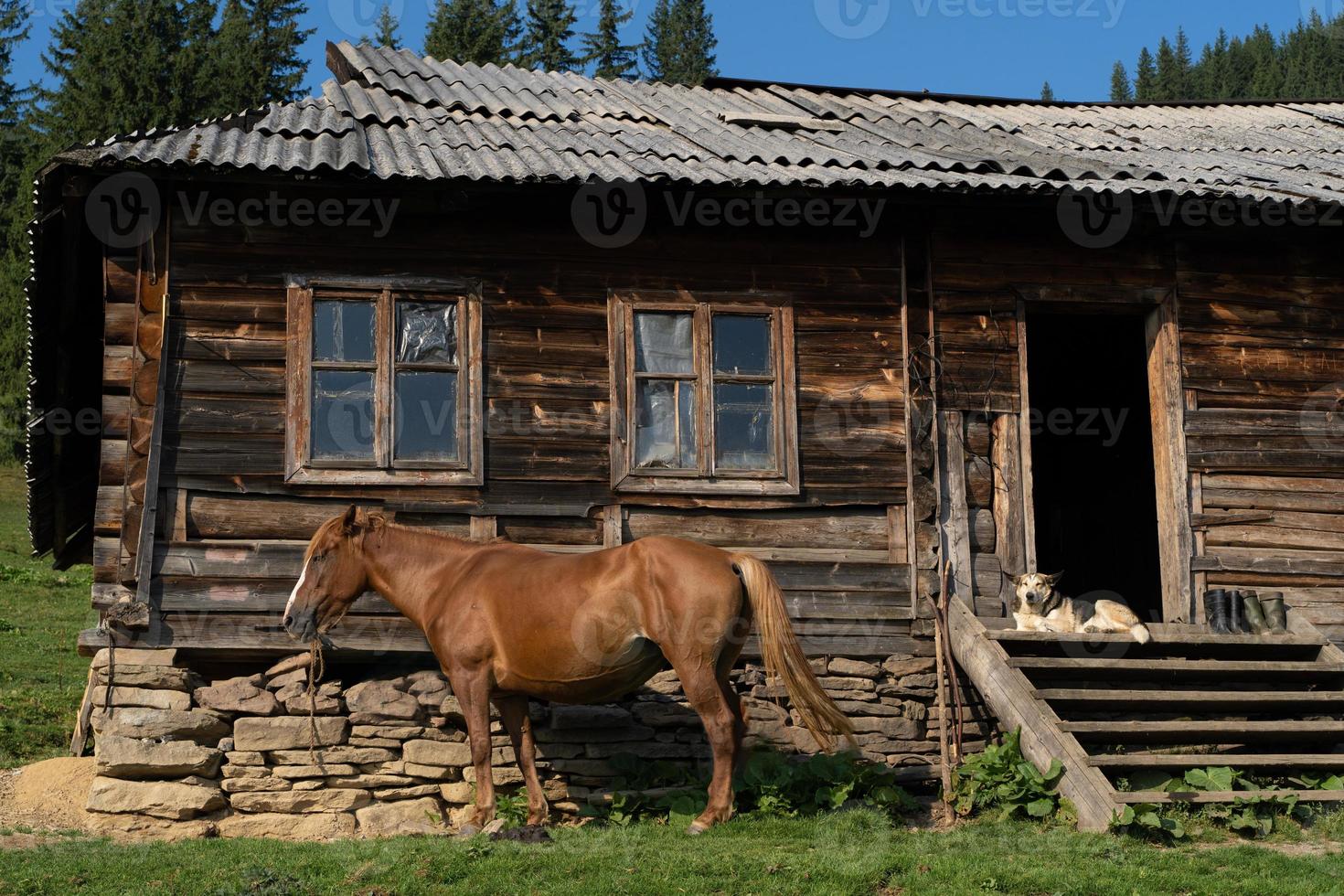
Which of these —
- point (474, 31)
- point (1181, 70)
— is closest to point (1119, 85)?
point (1181, 70)

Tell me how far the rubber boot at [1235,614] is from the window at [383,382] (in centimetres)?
581

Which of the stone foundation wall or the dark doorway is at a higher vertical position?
the dark doorway

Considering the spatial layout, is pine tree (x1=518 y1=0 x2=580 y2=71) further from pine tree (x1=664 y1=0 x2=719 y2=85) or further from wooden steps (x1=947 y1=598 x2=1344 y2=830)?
wooden steps (x1=947 y1=598 x2=1344 y2=830)

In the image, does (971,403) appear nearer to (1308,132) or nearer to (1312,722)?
(1312,722)

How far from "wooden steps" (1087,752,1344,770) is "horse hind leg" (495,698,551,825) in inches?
136

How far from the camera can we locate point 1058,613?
10.6 m

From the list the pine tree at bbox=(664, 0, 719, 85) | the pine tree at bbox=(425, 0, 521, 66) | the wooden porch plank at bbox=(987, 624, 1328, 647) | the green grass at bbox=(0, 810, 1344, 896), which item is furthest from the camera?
the pine tree at bbox=(664, 0, 719, 85)

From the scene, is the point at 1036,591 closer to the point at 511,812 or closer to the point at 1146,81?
the point at 511,812

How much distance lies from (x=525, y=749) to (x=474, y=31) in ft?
96.8

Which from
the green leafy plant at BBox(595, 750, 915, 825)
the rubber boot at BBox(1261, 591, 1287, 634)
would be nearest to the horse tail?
the green leafy plant at BBox(595, 750, 915, 825)

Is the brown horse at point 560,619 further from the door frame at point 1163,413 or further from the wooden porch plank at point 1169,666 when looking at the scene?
the door frame at point 1163,413

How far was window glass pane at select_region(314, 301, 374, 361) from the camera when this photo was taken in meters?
10.5

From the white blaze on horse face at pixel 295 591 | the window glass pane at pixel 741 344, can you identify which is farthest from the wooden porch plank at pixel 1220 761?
the white blaze on horse face at pixel 295 591

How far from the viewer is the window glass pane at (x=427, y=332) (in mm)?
10641
